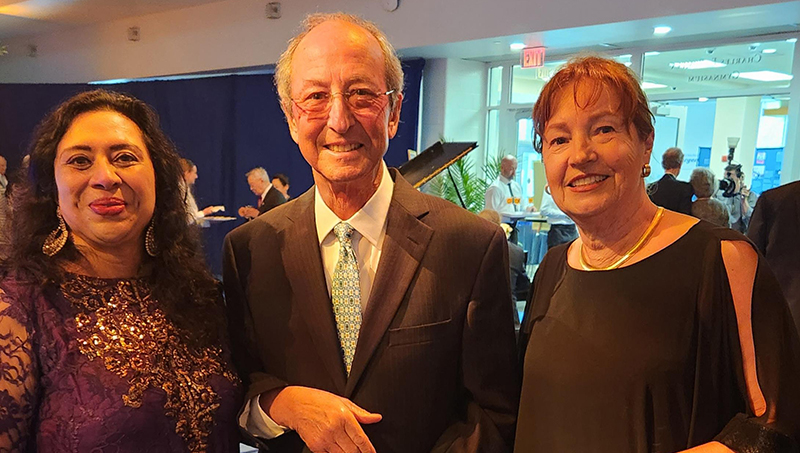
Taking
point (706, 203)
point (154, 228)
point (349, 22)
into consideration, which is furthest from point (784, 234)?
point (154, 228)

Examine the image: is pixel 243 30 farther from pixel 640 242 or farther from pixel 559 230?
pixel 640 242

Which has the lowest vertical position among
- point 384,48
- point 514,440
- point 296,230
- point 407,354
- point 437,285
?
point 514,440

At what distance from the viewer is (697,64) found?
24.3ft

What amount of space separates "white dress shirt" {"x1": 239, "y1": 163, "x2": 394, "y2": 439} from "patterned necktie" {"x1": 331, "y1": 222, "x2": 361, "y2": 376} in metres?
0.02

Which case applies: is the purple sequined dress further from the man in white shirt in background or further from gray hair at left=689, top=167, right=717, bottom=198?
the man in white shirt in background

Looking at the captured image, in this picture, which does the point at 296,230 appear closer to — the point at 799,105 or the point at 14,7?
the point at 799,105

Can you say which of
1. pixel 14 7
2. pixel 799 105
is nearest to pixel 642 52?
pixel 799 105

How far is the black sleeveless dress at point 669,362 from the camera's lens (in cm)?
125

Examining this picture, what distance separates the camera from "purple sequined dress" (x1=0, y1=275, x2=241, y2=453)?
1.38 meters

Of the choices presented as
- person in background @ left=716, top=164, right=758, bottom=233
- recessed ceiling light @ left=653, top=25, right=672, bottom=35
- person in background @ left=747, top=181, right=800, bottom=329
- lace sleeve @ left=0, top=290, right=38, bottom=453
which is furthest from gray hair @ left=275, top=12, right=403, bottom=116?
person in background @ left=716, top=164, right=758, bottom=233

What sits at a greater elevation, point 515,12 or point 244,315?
point 515,12

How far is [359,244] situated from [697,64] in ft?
23.4

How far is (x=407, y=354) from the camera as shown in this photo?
1.50 meters

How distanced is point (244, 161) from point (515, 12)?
535 centimetres
